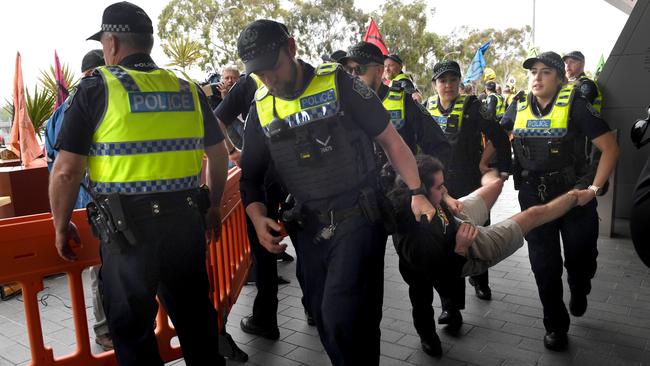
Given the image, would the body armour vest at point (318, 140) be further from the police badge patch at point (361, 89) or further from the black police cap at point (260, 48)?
the black police cap at point (260, 48)

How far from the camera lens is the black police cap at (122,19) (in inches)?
91.2

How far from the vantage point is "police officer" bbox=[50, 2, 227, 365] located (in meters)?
2.19

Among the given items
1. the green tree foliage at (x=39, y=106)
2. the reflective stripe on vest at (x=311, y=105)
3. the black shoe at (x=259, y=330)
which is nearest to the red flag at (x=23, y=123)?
the green tree foliage at (x=39, y=106)

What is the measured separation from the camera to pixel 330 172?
7.75 feet

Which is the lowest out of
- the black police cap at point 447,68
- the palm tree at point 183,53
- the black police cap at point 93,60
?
the black police cap at point 447,68

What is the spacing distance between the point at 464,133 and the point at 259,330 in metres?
2.43

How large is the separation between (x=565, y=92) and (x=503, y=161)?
880 millimetres

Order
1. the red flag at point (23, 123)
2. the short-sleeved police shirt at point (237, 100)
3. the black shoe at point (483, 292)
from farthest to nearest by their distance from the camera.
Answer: the red flag at point (23, 123)
the black shoe at point (483, 292)
the short-sleeved police shirt at point (237, 100)

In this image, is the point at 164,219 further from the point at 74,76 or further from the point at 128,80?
the point at 74,76

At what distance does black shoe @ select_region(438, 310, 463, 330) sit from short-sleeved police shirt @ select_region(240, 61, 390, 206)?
186cm

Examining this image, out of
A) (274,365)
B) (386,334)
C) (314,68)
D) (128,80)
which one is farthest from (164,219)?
(386,334)

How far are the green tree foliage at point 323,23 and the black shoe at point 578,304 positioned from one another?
30.5 meters

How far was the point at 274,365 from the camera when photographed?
327 cm

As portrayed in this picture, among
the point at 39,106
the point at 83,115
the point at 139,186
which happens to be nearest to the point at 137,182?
the point at 139,186
